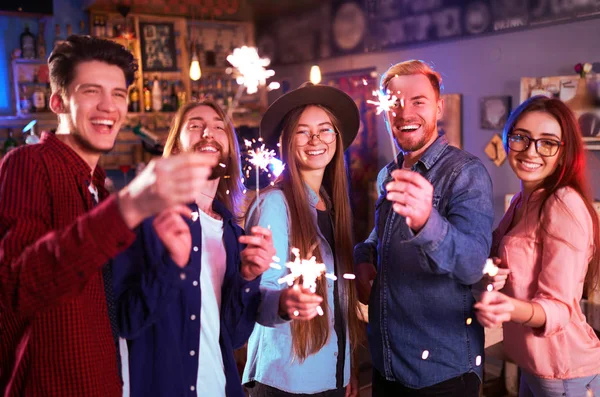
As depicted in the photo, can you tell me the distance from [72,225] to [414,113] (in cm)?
130

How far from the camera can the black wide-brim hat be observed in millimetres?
2146

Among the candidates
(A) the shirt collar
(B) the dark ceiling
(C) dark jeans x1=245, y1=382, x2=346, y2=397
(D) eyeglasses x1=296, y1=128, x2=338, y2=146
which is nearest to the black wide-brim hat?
(D) eyeglasses x1=296, y1=128, x2=338, y2=146

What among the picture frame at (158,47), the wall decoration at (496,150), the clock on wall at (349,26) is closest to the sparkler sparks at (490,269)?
the wall decoration at (496,150)

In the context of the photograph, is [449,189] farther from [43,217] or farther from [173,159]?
[43,217]

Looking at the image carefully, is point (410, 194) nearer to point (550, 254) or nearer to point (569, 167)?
point (550, 254)

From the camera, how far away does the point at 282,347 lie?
1955 mm

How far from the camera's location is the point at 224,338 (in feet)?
5.64

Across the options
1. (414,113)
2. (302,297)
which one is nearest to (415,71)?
(414,113)

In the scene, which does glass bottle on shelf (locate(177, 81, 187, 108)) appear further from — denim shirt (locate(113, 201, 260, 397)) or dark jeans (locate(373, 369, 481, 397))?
dark jeans (locate(373, 369, 481, 397))

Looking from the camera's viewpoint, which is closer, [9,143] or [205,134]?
[205,134]

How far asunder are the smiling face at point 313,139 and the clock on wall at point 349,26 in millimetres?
4198

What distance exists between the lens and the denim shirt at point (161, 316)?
1498 millimetres

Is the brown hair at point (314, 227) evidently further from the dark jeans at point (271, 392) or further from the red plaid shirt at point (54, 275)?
the red plaid shirt at point (54, 275)

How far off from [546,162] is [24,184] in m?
1.79
